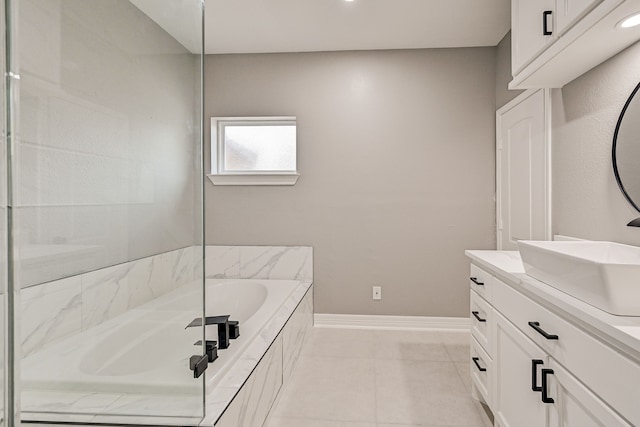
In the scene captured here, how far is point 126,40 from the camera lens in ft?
3.28

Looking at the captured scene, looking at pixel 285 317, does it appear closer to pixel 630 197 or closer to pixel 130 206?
pixel 130 206

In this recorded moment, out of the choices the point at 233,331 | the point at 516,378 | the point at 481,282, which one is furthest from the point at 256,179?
the point at 516,378

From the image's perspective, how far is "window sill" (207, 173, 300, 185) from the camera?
3305 millimetres

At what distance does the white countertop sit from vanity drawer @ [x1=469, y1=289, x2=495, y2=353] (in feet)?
0.85

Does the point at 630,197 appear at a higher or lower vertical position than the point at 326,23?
lower

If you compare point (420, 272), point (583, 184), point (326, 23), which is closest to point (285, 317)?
point (420, 272)

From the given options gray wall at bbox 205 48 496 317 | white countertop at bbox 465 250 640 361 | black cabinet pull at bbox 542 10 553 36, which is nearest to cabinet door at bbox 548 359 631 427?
white countertop at bbox 465 250 640 361

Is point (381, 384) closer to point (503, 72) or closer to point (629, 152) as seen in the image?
point (629, 152)

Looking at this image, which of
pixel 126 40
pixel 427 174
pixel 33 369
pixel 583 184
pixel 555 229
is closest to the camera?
pixel 33 369

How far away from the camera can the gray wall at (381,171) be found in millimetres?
3193

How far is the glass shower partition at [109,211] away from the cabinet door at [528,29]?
1428 mm

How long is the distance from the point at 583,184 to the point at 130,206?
2.07 meters

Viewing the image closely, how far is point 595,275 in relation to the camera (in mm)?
954

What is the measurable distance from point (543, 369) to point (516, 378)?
293 mm
